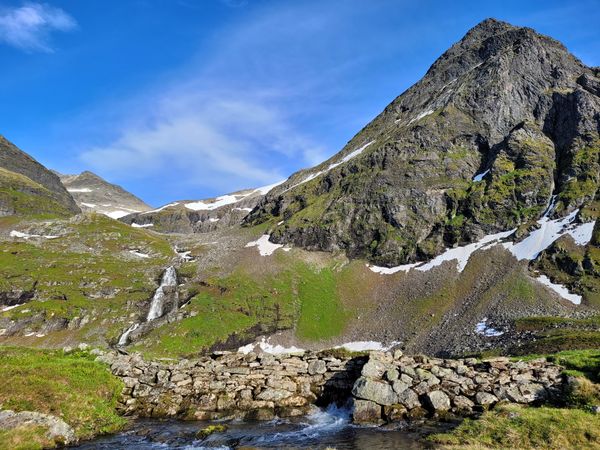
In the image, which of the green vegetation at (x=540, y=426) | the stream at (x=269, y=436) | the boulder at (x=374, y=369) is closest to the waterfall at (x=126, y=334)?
the stream at (x=269, y=436)

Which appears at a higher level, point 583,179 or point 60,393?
point 583,179

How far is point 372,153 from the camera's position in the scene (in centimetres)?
14575

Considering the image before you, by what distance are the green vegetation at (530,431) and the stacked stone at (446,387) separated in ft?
11.3

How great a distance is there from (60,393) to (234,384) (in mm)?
10707

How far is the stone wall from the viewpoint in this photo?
23891mm

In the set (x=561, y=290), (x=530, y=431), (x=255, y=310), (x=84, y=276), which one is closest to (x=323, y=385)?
(x=530, y=431)

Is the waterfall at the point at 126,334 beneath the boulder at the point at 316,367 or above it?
beneath

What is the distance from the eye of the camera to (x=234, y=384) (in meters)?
28.1

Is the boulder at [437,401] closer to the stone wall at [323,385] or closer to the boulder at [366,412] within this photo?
the stone wall at [323,385]

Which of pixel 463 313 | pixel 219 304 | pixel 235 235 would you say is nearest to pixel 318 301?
pixel 219 304

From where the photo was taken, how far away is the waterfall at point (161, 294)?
9390cm

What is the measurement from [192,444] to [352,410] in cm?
1009

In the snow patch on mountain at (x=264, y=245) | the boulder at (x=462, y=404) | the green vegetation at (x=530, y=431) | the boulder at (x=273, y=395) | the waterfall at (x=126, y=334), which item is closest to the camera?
the green vegetation at (x=530, y=431)

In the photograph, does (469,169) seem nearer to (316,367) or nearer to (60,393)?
(316,367)
